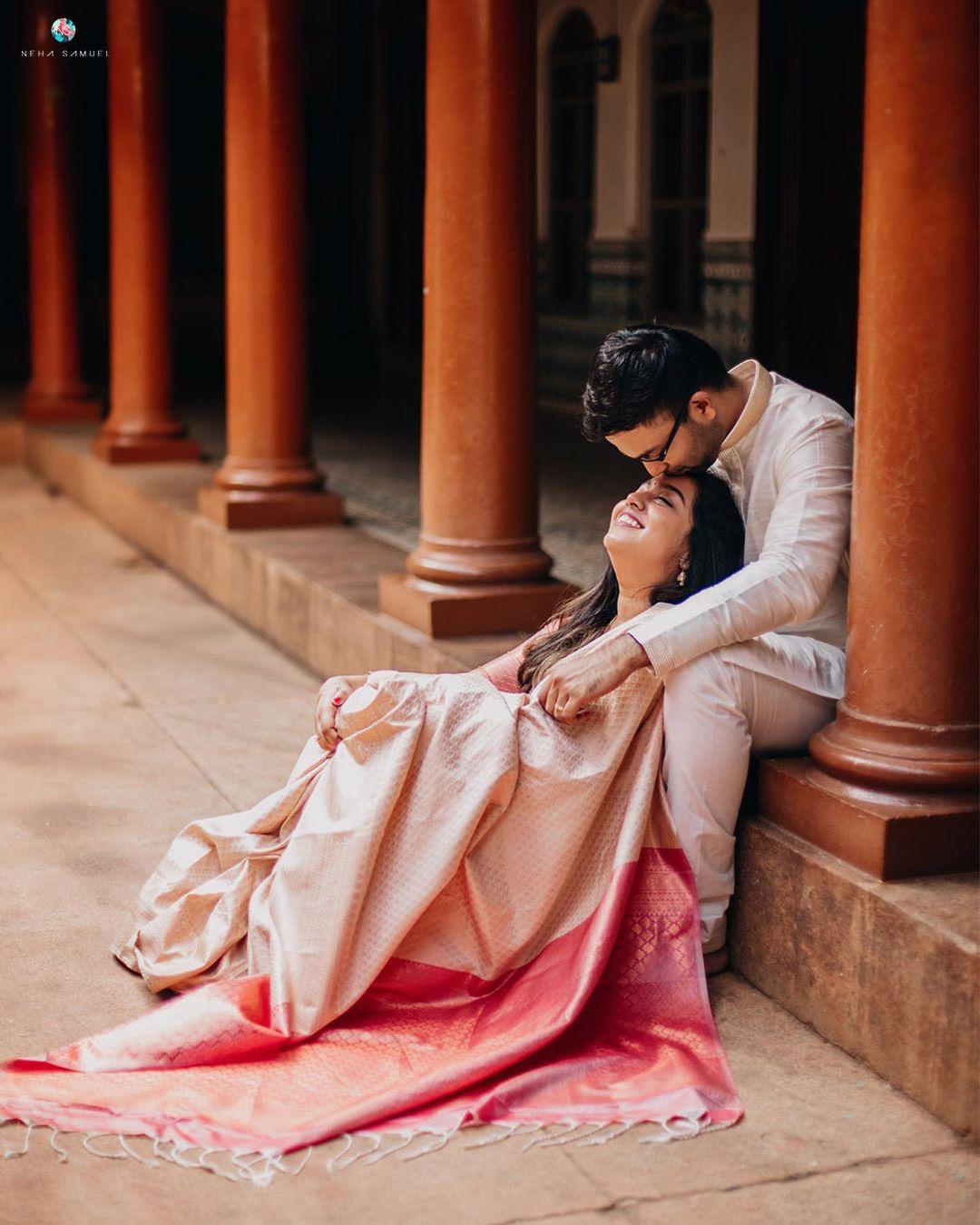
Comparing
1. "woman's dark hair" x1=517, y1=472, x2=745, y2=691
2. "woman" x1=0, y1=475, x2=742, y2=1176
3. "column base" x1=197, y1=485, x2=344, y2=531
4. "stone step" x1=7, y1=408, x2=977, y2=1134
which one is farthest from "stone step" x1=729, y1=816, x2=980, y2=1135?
"column base" x1=197, y1=485, x2=344, y2=531

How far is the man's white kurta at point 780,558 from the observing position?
324cm

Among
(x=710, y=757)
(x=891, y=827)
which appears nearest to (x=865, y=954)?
(x=891, y=827)

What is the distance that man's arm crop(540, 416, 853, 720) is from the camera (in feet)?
10.5

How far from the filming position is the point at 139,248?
30.2ft

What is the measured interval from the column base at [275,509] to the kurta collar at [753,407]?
3.90m

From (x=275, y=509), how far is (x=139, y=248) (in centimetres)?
268

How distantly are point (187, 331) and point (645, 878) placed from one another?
44.7 feet

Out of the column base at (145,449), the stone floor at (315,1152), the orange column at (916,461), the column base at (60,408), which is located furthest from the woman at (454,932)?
the column base at (60,408)

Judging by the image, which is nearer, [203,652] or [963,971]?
[963,971]

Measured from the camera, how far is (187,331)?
→ 53.0 ft

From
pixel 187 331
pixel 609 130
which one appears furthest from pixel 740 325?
pixel 187 331

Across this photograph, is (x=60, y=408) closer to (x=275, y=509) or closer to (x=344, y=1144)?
(x=275, y=509)

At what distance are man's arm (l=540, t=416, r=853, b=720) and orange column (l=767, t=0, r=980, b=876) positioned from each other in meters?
0.14

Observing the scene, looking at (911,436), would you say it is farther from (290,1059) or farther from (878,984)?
(290,1059)
